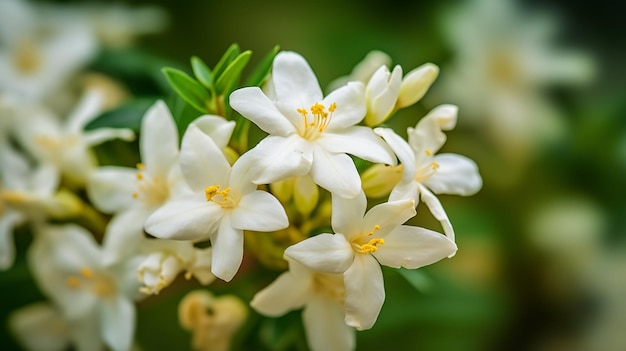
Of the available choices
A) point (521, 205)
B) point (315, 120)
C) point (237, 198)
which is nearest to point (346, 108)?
point (315, 120)

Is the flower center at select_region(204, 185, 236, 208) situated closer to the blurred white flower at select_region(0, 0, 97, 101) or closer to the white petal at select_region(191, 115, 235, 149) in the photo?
the white petal at select_region(191, 115, 235, 149)

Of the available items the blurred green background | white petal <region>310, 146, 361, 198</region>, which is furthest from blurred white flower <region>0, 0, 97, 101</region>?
white petal <region>310, 146, 361, 198</region>

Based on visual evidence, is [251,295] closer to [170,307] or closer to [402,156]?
[170,307]

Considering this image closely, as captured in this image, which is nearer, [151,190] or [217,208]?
[217,208]

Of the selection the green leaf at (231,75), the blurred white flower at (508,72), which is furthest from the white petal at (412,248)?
the blurred white flower at (508,72)

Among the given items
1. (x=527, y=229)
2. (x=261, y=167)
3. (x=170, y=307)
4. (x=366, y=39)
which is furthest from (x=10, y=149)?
(x=527, y=229)

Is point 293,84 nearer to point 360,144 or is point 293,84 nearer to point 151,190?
point 360,144
